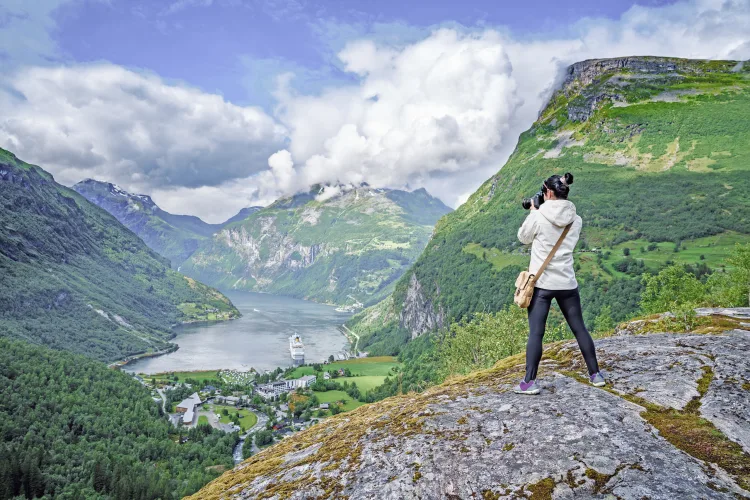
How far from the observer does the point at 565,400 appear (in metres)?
6.85

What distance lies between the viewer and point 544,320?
7230mm

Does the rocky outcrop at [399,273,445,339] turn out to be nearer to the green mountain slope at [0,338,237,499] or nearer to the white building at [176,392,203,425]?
the white building at [176,392,203,425]

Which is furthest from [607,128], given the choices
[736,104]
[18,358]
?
[18,358]

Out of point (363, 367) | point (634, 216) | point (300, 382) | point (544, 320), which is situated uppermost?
point (634, 216)

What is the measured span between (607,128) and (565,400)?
22633cm

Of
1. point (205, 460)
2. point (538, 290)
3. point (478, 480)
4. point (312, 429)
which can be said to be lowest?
point (205, 460)

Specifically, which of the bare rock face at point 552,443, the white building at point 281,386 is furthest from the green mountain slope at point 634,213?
the bare rock face at point 552,443

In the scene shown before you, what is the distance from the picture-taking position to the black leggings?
7.18m

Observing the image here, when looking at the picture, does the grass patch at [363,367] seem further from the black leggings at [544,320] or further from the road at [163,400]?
the black leggings at [544,320]

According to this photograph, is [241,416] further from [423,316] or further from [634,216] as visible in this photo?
[634,216]

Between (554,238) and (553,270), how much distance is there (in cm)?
54

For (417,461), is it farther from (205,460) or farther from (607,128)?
(607,128)

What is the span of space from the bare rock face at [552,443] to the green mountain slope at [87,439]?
72536mm

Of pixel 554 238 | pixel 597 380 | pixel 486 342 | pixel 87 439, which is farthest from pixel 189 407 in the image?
pixel 554 238
